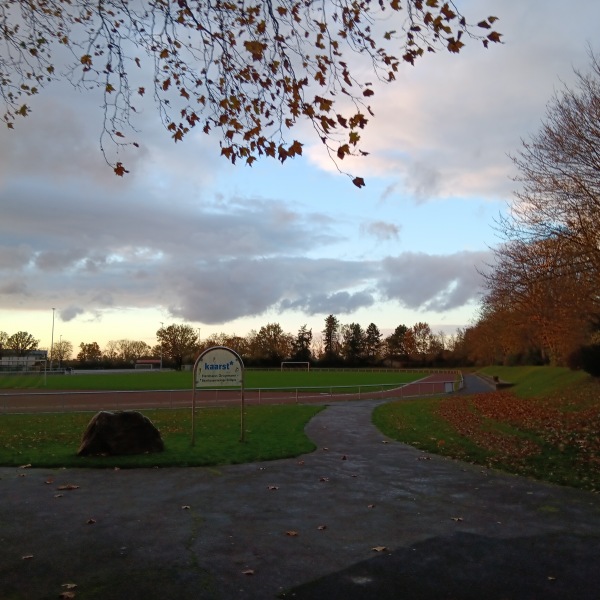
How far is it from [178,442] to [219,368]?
6.25 ft

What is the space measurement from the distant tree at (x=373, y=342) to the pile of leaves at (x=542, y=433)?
114223 millimetres

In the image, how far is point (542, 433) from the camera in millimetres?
14984

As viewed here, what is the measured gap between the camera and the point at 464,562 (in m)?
5.08

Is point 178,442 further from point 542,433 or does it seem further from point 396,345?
point 396,345

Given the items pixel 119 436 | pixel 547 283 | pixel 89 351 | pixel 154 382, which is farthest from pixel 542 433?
pixel 89 351

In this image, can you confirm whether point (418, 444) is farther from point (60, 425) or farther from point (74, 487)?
point (60, 425)

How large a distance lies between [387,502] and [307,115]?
4.92 meters

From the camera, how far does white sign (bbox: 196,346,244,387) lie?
13250 mm

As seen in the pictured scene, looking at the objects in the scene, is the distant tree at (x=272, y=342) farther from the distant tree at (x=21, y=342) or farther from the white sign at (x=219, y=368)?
the white sign at (x=219, y=368)

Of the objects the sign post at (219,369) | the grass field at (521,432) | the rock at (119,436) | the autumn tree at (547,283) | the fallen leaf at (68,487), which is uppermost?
the autumn tree at (547,283)

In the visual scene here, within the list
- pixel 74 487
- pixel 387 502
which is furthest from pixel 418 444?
pixel 74 487

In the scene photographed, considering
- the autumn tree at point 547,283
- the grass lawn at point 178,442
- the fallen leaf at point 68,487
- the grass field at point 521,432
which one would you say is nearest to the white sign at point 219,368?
the grass lawn at point 178,442

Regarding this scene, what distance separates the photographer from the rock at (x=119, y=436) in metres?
10.5

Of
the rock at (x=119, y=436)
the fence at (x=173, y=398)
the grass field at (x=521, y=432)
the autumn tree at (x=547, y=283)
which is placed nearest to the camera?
the grass field at (x=521, y=432)
